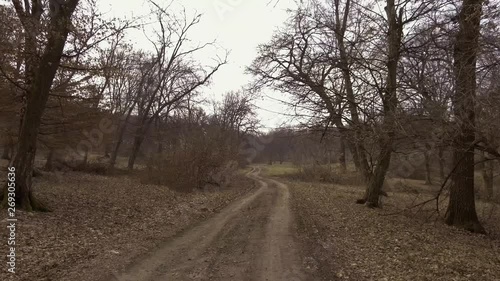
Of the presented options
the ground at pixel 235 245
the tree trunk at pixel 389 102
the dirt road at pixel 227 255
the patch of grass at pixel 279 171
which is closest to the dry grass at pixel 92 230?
the ground at pixel 235 245

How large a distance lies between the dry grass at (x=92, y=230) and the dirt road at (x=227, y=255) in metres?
0.48

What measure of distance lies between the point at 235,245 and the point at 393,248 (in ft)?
10.9

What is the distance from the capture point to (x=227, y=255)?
7344 millimetres

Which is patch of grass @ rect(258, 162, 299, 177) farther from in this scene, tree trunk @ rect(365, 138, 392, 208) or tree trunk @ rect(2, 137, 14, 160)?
tree trunk @ rect(365, 138, 392, 208)

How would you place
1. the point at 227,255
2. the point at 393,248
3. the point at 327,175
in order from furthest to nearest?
the point at 327,175 → the point at 393,248 → the point at 227,255

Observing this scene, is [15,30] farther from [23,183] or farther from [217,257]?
[217,257]

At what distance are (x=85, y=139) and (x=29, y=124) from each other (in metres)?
12.1

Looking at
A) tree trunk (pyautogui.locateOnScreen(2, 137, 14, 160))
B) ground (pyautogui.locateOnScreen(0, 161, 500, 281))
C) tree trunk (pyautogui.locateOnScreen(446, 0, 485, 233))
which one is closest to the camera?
ground (pyautogui.locateOnScreen(0, 161, 500, 281))

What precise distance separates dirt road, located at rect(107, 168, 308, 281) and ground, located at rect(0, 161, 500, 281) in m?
0.02

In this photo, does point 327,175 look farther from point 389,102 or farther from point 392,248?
point 392,248

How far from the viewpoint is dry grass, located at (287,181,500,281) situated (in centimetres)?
660

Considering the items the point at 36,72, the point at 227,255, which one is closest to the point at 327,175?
the point at 36,72

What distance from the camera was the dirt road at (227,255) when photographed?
20.1 feet

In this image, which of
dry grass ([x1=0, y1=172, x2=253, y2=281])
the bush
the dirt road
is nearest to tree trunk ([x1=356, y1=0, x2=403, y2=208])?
the dirt road
